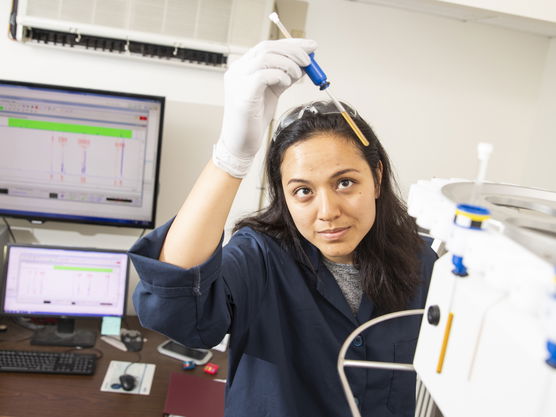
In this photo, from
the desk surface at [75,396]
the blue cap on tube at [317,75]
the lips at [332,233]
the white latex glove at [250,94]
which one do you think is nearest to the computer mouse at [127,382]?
the desk surface at [75,396]

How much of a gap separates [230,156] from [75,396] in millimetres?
1050

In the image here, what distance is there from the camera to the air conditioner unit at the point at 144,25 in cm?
161

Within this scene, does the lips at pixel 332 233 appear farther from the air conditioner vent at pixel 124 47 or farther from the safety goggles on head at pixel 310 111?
the air conditioner vent at pixel 124 47

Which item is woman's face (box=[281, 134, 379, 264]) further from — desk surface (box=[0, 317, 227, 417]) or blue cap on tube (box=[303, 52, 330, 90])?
desk surface (box=[0, 317, 227, 417])

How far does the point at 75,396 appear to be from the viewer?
4.82 feet

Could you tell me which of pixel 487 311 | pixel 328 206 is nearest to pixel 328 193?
pixel 328 206

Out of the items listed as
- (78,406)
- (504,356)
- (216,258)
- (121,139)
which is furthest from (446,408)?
(121,139)

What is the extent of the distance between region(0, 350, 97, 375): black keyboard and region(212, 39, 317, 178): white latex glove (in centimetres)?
109

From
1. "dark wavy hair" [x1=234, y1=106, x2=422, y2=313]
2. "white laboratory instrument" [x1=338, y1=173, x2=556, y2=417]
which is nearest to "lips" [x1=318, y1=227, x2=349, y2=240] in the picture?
"dark wavy hair" [x1=234, y1=106, x2=422, y2=313]

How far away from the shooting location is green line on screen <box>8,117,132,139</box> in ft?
5.55

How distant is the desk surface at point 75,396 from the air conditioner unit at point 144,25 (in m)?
1.01

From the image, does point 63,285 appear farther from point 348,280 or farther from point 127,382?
point 348,280

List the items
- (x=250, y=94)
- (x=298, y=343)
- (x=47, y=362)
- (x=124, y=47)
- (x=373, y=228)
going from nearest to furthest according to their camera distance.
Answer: (x=250, y=94)
(x=298, y=343)
(x=373, y=228)
(x=47, y=362)
(x=124, y=47)

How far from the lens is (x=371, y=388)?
1.08 metres
